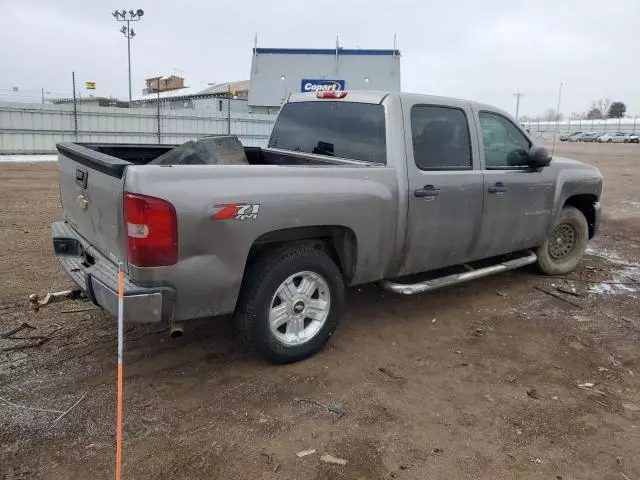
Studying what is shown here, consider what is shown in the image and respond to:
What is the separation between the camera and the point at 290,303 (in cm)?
381

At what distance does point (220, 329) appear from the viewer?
4512mm

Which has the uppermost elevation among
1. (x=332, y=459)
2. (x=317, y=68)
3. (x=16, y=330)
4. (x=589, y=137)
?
(x=317, y=68)

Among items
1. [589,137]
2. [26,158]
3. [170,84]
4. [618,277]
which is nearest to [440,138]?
[618,277]

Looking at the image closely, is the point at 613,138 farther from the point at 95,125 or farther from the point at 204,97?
the point at 95,125

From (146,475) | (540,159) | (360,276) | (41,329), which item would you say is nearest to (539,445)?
(360,276)

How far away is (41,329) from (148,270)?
1.84 meters

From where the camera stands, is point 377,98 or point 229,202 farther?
point 377,98

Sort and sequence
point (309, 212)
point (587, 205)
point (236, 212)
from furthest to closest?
point (587, 205) < point (309, 212) < point (236, 212)

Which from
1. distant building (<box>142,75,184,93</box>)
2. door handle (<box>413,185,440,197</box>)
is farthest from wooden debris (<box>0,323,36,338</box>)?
distant building (<box>142,75,184,93</box>)

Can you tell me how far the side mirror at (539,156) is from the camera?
522cm

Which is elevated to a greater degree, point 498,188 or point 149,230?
point 498,188

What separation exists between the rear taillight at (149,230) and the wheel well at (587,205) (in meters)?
4.88

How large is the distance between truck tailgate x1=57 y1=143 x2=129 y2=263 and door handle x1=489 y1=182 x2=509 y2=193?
3207mm

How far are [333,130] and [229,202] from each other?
1799 millimetres
